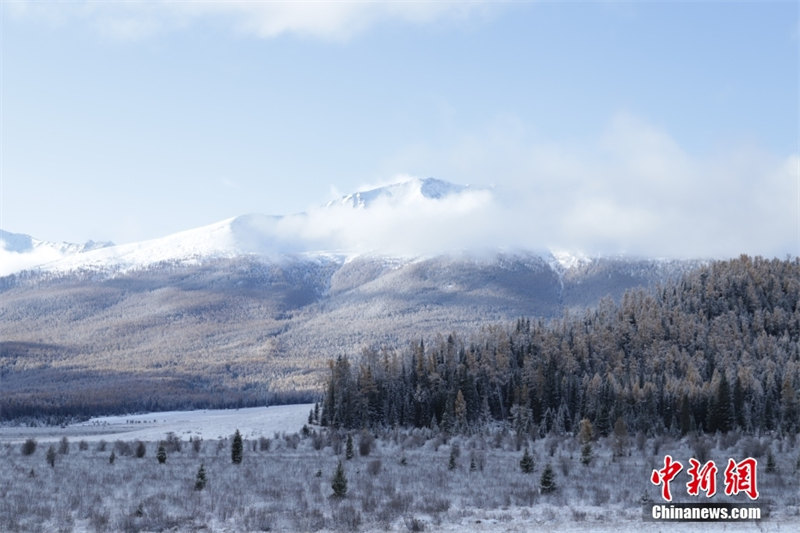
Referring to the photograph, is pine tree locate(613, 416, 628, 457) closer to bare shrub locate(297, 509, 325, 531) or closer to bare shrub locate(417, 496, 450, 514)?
bare shrub locate(417, 496, 450, 514)

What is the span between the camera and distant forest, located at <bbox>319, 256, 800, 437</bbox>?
258 ft

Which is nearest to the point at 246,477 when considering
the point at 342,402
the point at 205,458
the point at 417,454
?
the point at 205,458

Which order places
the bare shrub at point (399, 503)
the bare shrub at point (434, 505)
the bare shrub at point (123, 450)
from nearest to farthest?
the bare shrub at point (399, 503), the bare shrub at point (434, 505), the bare shrub at point (123, 450)

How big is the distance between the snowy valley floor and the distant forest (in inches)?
836

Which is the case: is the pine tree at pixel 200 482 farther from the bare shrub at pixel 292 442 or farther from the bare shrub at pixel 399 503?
the bare shrub at pixel 292 442

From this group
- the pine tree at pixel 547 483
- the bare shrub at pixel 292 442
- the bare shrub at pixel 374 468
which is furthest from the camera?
the bare shrub at pixel 292 442

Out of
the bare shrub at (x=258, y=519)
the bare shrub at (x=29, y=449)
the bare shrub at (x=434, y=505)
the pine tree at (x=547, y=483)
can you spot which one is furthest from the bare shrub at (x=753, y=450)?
Answer: the bare shrub at (x=29, y=449)

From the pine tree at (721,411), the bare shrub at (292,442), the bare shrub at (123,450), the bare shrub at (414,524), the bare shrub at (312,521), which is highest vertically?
the pine tree at (721,411)

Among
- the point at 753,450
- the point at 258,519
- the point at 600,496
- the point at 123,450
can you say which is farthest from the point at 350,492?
the point at 753,450

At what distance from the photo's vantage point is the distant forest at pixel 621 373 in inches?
3100

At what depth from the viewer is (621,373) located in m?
92.1

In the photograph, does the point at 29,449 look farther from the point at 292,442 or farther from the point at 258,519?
the point at 258,519

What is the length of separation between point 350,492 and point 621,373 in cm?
6168

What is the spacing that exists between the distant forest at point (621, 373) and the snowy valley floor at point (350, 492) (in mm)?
21225
